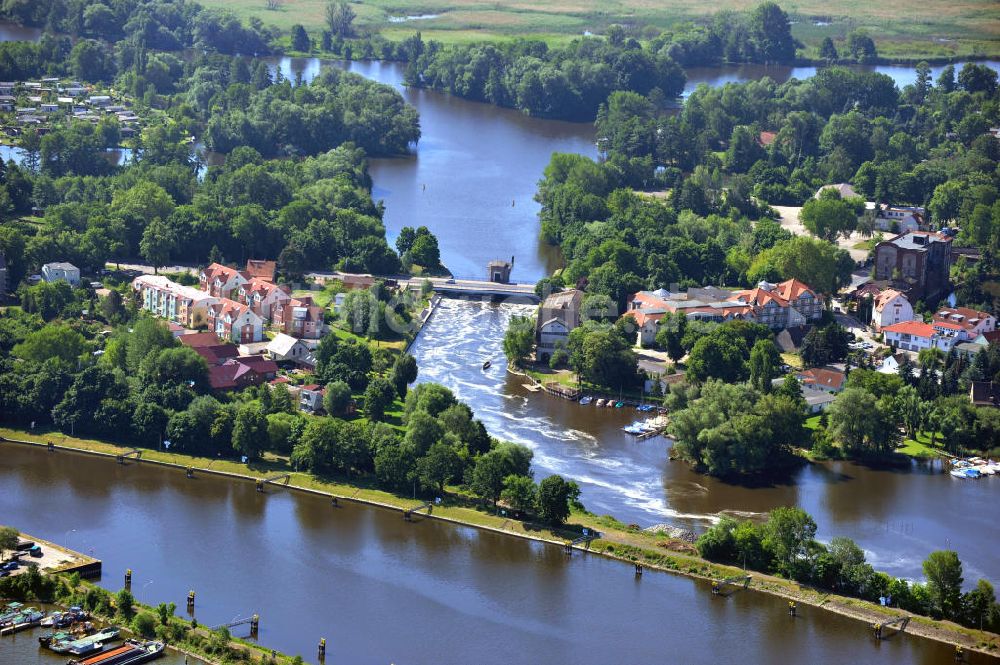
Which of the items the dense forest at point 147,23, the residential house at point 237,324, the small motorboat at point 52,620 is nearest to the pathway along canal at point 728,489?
the residential house at point 237,324

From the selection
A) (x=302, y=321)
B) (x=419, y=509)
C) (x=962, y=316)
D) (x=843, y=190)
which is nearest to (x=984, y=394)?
(x=962, y=316)

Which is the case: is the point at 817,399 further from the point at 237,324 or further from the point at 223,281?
the point at 223,281

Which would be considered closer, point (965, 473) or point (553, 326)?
point (965, 473)

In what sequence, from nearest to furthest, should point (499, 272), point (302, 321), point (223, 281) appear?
point (302, 321) → point (223, 281) → point (499, 272)

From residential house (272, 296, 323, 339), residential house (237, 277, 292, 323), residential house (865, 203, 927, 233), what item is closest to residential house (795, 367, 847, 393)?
residential house (272, 296, 323, 339)

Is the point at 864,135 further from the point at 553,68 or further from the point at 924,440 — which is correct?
the point at 924,440

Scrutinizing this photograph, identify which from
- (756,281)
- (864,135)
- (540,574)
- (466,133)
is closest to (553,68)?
(466,133)

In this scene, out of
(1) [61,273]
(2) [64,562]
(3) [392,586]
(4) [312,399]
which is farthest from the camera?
(1) [61,273]
